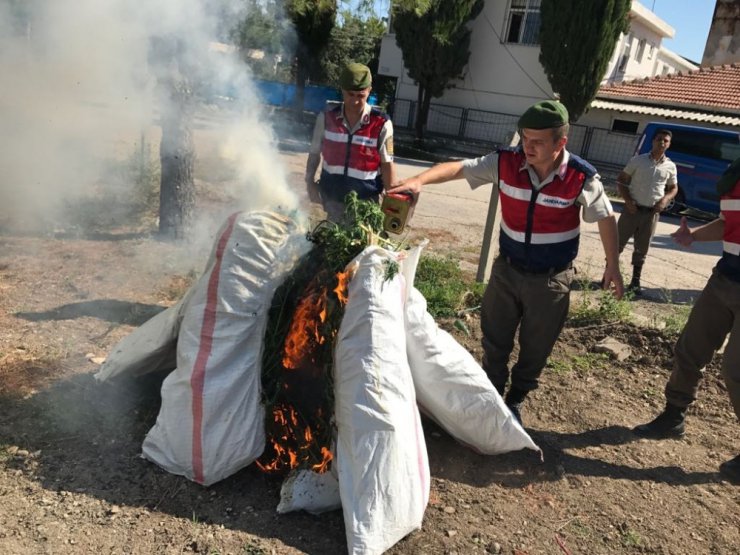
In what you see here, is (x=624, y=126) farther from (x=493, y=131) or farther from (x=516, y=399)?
(x=516, y=399)

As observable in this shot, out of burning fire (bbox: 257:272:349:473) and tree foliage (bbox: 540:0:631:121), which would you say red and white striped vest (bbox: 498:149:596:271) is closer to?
burning fire (bbox: 257:272:349:473)

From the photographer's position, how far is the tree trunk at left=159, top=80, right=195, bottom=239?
528 centimetres

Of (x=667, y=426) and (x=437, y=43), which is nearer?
(x=667, y=426)

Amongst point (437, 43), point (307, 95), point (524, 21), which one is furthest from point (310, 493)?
point (307, 95)

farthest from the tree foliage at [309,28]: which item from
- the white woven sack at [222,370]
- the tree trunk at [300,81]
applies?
the white woven sack at [222,370]

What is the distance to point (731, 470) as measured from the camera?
10.1ft

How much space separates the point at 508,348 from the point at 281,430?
4.71 ft

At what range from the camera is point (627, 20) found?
667 inches

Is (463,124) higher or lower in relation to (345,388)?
higher

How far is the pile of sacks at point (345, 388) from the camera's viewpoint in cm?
222

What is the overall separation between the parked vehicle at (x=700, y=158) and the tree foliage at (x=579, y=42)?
517cm

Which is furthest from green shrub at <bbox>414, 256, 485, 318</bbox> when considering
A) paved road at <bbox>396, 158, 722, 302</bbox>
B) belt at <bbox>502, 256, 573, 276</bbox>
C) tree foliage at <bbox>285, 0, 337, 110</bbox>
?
tree foliage at <bbox>285, 0, 337, 110</bbox>

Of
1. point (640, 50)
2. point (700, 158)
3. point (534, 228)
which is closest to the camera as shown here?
point (534, 228)

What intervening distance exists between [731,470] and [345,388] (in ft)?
7.48
